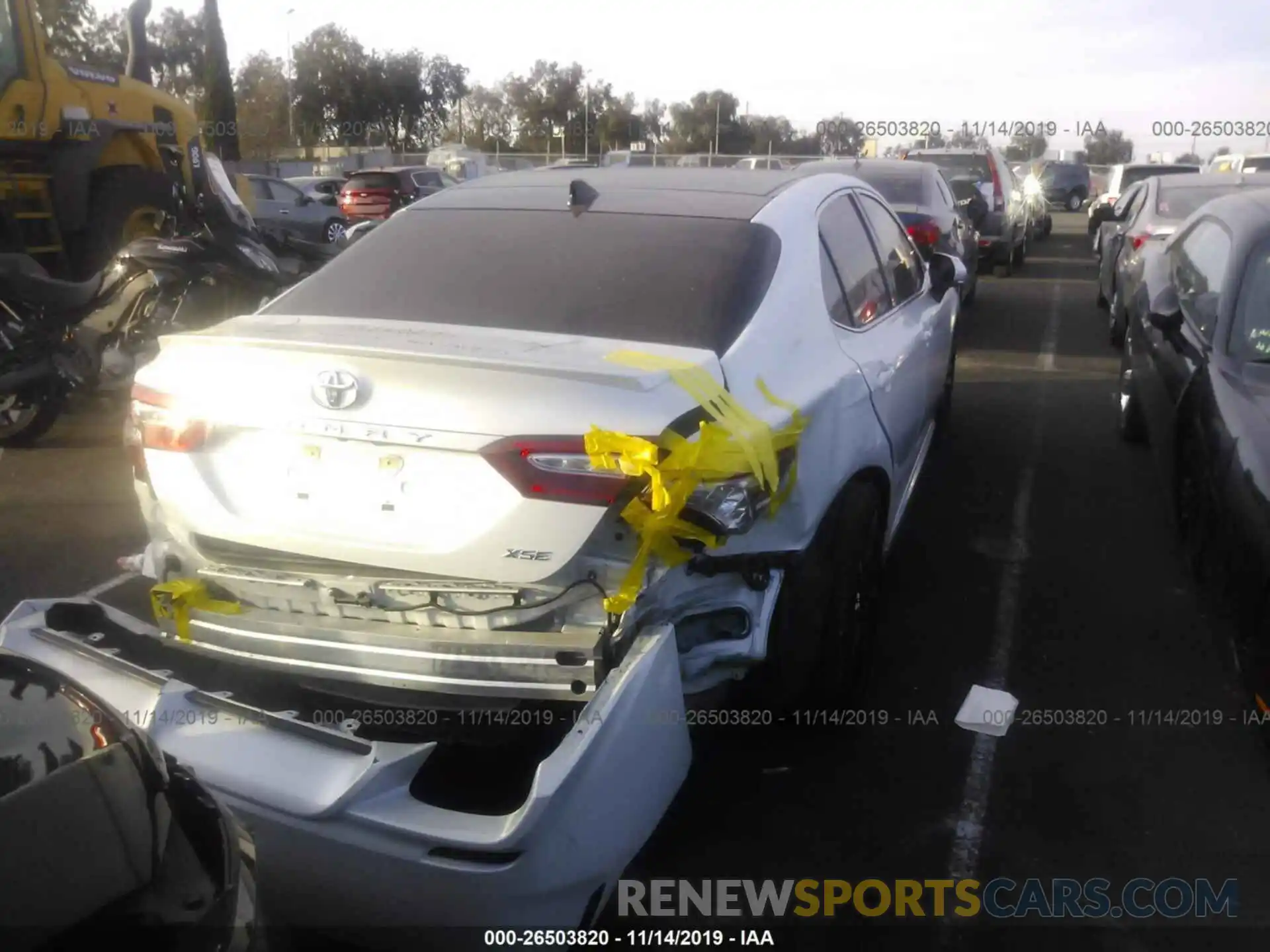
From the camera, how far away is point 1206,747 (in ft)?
12.5

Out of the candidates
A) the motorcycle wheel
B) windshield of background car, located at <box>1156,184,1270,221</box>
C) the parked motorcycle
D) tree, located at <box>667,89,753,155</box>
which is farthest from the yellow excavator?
tree, located at <box>667,89,753,155</box>

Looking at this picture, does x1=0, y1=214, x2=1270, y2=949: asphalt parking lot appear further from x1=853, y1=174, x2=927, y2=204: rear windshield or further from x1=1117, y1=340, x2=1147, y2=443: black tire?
x1=853, y1=174, x2=927, y2=204: rear windshield

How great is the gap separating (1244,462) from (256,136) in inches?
1860

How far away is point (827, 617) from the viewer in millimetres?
3418

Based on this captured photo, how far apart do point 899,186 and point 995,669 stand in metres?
7.43

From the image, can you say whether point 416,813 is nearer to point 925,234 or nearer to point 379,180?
point 925,234

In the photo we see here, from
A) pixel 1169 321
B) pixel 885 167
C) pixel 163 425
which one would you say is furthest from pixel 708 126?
pixel 163 425

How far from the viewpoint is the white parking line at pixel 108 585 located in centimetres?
402

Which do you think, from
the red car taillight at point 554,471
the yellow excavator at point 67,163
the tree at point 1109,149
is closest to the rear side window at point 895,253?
the red car taillight at point 554,471

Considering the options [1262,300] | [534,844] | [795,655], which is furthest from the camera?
[1262,300]

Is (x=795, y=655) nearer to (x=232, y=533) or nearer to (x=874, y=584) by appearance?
(x=874, y=584)

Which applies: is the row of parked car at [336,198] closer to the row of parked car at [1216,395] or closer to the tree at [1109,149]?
the row of parked car at [1216,395]

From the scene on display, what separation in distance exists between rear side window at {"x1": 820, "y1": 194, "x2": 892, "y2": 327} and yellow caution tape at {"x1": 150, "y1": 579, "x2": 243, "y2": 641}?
2081 millimetres

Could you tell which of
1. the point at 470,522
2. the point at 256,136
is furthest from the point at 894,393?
the point at 256,136
